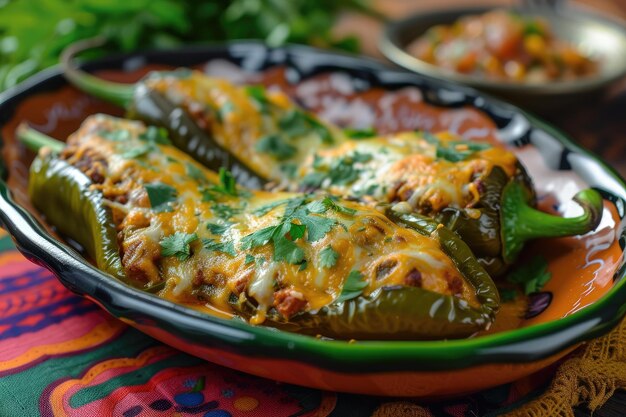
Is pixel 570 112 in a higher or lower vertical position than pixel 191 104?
lower

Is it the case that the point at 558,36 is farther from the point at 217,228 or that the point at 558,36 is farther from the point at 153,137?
the point at 217,228

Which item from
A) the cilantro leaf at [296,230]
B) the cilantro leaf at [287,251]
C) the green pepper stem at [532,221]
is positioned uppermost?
the cilantro leaf at [296,230]

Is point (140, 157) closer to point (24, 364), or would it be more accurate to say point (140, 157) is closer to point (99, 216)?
point (99, 216)

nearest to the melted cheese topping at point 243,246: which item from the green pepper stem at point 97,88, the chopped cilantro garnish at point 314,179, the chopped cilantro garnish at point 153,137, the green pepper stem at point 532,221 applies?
the chopped cilantro garnish at point 153,137

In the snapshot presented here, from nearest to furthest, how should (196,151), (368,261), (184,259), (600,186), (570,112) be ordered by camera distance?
1. (368,261)
2. (184,259)
3. (600,186)
4. (196,151)
5. (570,112)

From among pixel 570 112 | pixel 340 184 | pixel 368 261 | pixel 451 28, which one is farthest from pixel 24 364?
pixel 451 28

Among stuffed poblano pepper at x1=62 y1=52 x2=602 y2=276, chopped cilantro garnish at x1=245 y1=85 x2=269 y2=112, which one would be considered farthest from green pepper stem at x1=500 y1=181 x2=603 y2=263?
chopped cilantro garnish at x1=245 y1=85 x2=269 y2=112

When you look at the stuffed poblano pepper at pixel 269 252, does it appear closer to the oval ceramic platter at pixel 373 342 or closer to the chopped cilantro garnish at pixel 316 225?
the chopped cilantro garnish at pixel 316 225

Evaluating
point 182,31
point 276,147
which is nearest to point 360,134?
point 276,147
